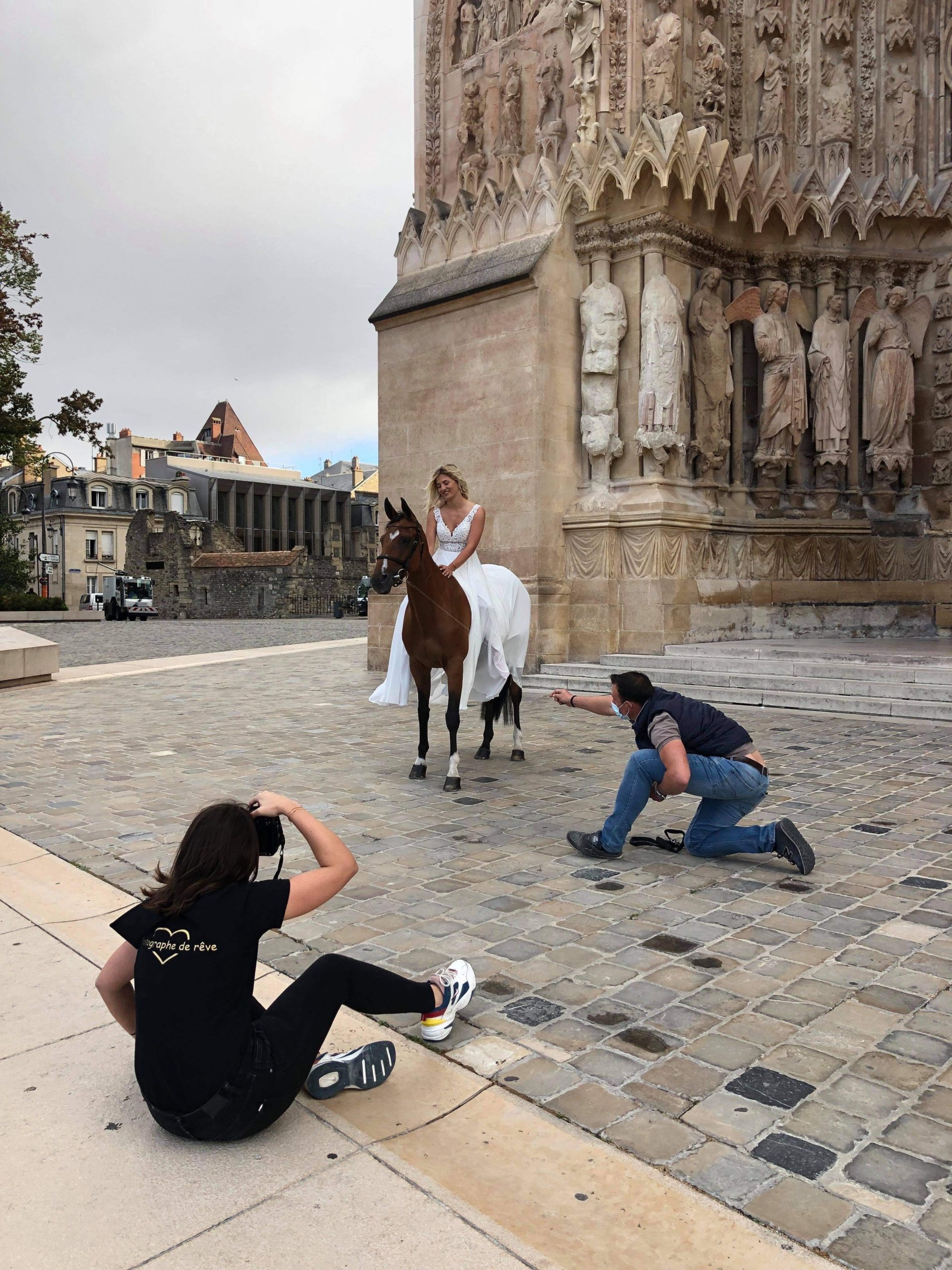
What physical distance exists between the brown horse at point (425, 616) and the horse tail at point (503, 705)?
0.86 metres

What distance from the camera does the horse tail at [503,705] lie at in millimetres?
8719

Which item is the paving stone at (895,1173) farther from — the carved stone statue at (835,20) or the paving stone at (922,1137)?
the carved stone statue at (835,20)

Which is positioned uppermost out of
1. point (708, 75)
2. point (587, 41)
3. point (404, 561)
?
point (587, 41)

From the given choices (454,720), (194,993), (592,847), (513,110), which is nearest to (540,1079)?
(194,993)

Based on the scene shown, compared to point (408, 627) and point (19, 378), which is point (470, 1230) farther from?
point (19, 378)

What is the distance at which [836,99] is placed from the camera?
16.3 meters

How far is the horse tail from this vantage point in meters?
8.72

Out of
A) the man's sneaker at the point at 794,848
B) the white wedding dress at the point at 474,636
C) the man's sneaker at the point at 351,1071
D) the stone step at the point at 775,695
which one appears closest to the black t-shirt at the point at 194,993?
the man's sneaker at the point at 351,1071

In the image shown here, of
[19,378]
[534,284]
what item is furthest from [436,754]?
[19,378]

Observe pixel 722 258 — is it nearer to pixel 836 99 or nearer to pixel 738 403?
pixel 738 403

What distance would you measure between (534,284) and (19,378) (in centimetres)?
2444

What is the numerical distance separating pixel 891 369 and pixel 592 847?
1334 centimetres

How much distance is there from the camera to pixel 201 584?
2366 inches

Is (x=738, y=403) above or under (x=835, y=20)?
under
